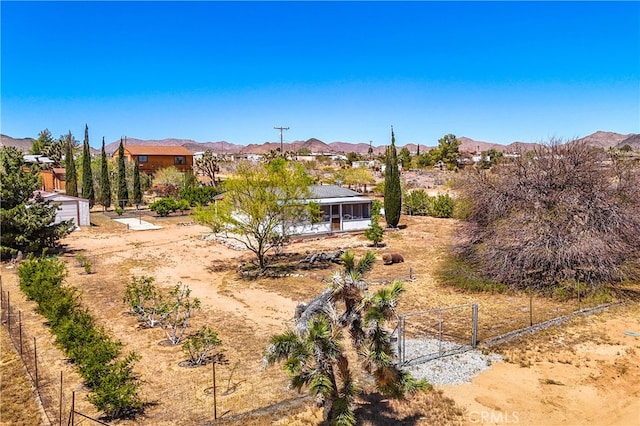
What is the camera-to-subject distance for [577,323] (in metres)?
15.2

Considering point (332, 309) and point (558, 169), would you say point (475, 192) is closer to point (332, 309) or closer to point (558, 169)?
point (558, 169)

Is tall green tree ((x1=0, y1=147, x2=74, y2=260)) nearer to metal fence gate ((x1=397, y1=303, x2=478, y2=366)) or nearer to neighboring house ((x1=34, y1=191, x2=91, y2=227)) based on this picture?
neighboring house ((x1=34, y1=191, x2=91, y2=227))

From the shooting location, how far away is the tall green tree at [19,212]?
24234 mm

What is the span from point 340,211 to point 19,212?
62.9 ft

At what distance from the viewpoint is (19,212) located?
24312mm

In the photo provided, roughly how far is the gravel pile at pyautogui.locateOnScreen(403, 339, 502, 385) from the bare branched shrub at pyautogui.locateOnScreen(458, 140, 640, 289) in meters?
6.57

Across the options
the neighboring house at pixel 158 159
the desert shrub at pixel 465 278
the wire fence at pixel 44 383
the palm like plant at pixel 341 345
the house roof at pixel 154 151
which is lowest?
the wire fence at pixel 44 383

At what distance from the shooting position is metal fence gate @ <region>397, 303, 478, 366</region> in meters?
12.4

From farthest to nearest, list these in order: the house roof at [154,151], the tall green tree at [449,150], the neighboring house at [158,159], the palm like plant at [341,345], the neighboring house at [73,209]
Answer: the tall green tree at [449,150] → the house roof at [154,151] → the neighboring house at [158,159] → the neighboring house at [73,209] → the palm like plant at [341,345]

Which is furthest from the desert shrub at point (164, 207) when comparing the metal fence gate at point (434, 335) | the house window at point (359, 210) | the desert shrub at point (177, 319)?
the metal fence gate at point (434, 335)

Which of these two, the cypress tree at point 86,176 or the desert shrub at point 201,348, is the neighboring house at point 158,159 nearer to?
the cypress tree at point 86,176

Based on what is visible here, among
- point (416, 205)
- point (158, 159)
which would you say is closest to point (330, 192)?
point (416, 205)

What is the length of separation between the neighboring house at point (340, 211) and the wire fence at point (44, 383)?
19547 millimetres

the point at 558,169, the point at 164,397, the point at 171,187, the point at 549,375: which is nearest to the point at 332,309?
the point at 164,397
